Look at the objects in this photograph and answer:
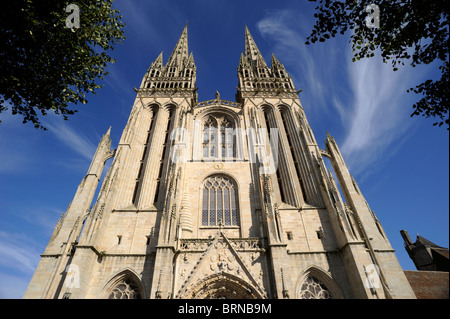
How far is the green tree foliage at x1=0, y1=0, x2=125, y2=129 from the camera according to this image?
7.76m

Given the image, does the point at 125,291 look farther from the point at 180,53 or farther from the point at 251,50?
the point at 251,50

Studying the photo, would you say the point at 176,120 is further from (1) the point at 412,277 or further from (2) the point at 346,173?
(1) the point at 412,277

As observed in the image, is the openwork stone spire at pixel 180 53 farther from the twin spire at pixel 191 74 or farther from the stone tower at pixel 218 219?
the stone tower at pixel 218 219

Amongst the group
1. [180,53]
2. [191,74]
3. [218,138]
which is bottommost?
[218,138]

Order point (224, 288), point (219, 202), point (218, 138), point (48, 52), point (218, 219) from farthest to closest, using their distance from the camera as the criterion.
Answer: point (218, 138) → point (219, 202) → point (218, 219) → point (224, 288) → point (48, 52)

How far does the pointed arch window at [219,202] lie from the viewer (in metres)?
16.0

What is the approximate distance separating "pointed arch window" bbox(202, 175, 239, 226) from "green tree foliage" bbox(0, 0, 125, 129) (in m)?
9.98

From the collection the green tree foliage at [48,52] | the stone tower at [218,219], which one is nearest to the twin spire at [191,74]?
the stone tower at [218,219]

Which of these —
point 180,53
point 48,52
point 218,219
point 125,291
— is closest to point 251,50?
point 180,53

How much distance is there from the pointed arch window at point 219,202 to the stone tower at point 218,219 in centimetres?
7

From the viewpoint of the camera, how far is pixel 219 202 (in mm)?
16938

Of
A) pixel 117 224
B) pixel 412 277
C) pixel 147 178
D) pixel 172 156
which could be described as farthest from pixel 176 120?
pixel 412 277

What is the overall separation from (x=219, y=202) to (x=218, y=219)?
4.23 feet

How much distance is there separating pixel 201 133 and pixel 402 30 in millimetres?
15975
